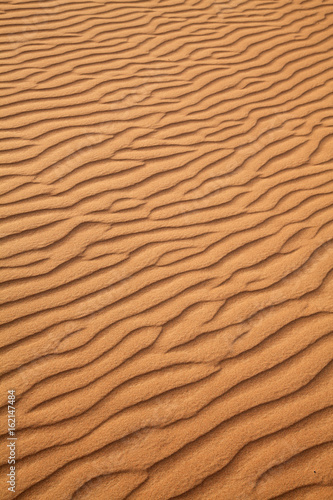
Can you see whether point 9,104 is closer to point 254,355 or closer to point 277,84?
point 277,84

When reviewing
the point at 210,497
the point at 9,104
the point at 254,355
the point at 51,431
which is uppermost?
the point at 9,104

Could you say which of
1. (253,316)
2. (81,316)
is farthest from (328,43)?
(81,316)

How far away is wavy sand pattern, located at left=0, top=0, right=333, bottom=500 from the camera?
208 cm

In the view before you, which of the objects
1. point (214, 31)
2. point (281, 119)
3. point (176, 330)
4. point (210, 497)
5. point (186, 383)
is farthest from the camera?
point (214, 31)

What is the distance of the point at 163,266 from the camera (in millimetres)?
2842

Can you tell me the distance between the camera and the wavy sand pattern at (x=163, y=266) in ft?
6.82

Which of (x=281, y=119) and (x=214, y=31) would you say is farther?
(x=214, y=31)

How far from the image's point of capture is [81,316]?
2551 millimetres

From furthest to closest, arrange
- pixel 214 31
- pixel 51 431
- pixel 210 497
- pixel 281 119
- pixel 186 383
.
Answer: pixel 214 31, pixel 281 119, pixel 186 383, pixel 51 431, pixel 210 497

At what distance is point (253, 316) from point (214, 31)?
4112 millimetres

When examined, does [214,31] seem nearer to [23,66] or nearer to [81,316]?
[23,66]

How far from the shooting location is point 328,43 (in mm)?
5391

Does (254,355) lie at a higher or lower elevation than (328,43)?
lower

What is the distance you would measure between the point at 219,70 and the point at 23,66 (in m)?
2.03
